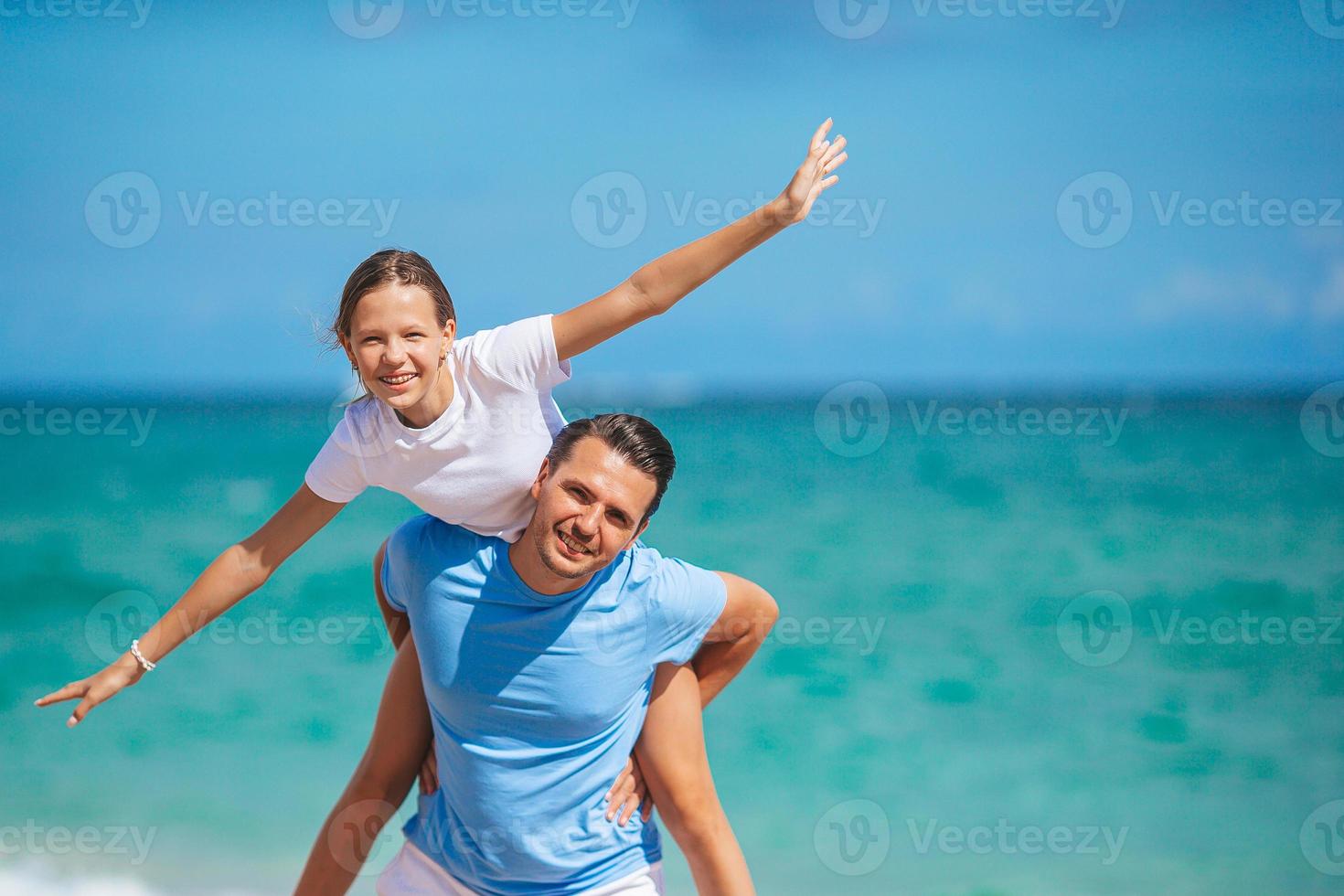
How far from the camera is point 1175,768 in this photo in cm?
995

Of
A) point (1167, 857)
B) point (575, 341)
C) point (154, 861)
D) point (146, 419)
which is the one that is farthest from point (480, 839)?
point (146, 419)

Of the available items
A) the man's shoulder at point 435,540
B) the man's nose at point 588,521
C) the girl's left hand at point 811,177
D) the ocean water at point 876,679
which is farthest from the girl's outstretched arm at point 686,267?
the ocean water at point 876,679

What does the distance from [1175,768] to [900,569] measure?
7343mm

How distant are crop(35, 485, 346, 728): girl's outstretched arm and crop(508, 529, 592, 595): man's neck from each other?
46cm

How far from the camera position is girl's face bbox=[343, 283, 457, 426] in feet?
10.4

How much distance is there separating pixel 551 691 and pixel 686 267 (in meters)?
1.01

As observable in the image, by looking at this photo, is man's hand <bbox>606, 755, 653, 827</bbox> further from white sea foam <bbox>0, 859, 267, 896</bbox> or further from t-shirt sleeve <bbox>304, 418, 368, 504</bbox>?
white sea foam <bbox>0, 859, 267, 896</bbox>

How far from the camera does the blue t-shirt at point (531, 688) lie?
3.29 metres

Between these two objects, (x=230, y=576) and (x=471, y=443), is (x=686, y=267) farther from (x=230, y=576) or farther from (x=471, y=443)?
(x=230, y=576)

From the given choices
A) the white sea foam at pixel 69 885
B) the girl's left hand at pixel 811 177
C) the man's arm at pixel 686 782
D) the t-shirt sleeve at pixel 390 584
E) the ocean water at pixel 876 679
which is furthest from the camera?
the ocean water at pixel 876 679

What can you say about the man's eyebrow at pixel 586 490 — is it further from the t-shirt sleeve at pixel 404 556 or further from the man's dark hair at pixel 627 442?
the t-shirt sleeve at pixel 404 556

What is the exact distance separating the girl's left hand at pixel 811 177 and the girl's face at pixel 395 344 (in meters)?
0.83

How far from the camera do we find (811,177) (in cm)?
317

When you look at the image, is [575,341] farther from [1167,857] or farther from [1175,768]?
[1175,768]
